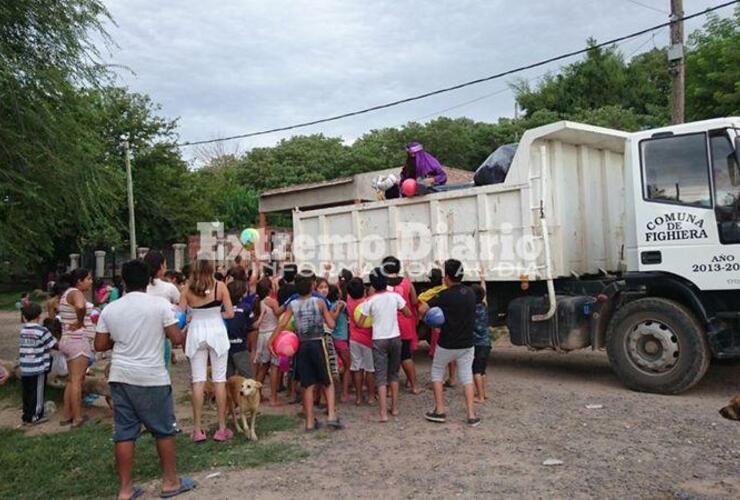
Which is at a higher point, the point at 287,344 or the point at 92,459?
the point at 287,344

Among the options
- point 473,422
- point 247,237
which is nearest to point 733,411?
point 473,422

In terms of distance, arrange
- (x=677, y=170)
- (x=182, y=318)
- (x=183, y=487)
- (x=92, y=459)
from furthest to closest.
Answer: (x=677, y=170)
(x=182, y=318)
(x=92, y=459)
(x=183, y=487)

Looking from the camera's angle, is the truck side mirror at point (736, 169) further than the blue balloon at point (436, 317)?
Yes

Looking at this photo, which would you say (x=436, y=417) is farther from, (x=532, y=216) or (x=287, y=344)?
(x=532, y=216)

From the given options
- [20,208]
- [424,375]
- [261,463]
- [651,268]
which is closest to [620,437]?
[651,268]

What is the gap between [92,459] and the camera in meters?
5.36

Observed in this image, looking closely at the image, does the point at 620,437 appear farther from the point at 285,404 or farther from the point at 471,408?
the point at 285,404

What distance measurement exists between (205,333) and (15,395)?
4535 mm

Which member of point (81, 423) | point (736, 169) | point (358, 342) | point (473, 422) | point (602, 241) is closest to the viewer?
point (473, 422)

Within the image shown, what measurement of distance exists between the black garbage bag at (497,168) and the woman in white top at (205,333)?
3.94 meters

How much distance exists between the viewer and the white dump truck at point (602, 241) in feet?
20.6

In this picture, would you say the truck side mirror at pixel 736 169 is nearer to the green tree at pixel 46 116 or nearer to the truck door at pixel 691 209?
the truck door at pixel 691 209

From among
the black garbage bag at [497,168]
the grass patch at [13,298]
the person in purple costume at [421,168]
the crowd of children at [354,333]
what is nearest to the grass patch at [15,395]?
the crowd of children at [354,333]

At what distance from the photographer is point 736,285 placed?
6133mm
